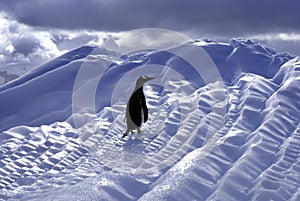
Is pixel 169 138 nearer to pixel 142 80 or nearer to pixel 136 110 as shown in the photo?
pixel 136 110

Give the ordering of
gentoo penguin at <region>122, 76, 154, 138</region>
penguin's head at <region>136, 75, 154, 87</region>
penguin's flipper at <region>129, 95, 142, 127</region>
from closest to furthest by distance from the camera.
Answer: penguin's head at <region>136, 75, 154, 87</region> < gentoo penguin at <region>122, 76, 154, 138</region> < penguin's flipper at <region>129, 95, 142, 127</region>

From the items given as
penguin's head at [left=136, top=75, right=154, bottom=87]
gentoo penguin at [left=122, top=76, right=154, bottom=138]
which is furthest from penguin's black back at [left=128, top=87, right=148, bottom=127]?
penguin's head at [left=136, top=75, right=154, bottom=87]

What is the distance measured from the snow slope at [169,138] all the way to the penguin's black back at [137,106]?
0.98 metres

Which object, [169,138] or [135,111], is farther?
[169,138]

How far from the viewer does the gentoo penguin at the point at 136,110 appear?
2652 cm

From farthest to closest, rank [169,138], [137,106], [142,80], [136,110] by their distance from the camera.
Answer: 1. [169,138]
2. [136,110]
3. [137,106]
4. [142,80]

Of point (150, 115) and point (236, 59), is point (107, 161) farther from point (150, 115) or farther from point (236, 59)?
point (236, 59)

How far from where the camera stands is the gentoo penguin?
26516 millimetres

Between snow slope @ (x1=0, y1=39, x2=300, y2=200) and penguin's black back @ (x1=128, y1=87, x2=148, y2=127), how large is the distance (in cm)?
98

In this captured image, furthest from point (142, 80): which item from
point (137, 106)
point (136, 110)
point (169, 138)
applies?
point (169, 138)

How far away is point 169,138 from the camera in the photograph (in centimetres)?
2816

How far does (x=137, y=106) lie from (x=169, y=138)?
2.28 m

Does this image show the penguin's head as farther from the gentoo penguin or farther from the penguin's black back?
the penguin's black back

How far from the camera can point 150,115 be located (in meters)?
30.4
